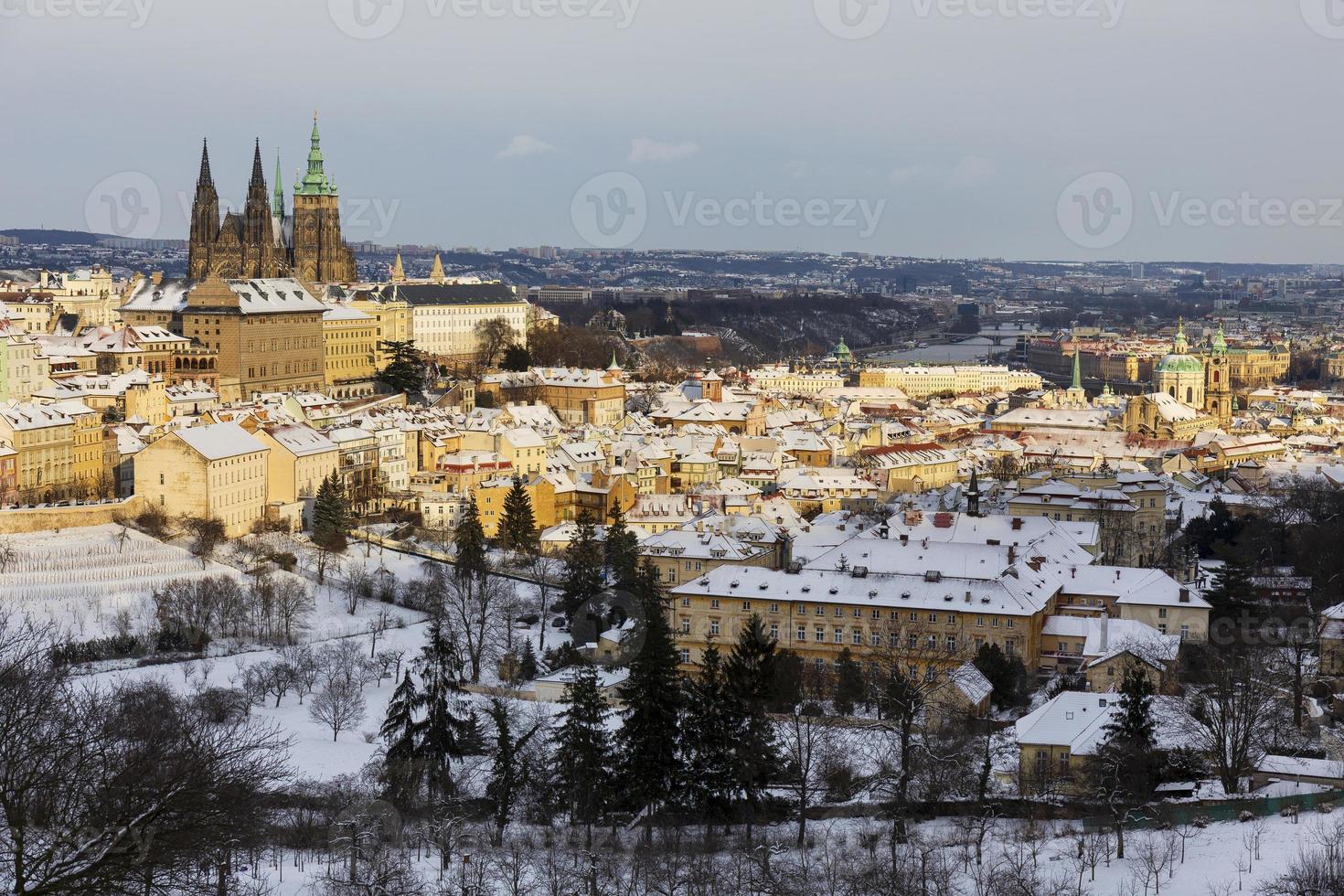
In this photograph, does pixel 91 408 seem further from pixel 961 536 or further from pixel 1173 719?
pixel 1173 719

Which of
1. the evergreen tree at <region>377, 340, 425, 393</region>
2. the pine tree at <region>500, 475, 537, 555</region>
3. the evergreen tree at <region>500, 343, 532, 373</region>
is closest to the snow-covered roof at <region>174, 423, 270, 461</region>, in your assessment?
the pine tree at <region>500, 475, 537, 555</region>

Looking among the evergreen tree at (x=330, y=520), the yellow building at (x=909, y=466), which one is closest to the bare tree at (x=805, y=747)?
the evergreen tree at (x=330, y=520)

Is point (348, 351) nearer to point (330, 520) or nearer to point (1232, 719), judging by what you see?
point (330, 520)

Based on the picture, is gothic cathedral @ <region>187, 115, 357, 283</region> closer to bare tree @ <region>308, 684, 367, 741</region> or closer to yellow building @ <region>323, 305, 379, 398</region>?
yellow building @ <region>323, 305, 379, 398</region>

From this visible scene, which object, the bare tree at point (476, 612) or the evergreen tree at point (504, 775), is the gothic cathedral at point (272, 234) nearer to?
the bare tree at point (476, 612)

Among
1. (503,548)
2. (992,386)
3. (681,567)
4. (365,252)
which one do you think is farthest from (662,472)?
(365,252)

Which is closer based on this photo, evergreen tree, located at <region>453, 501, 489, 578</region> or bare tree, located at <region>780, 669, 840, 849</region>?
bare tree, located at <region>780, 669, 840, 849</region>

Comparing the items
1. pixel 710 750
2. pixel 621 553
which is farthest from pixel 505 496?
pixel 710 750
